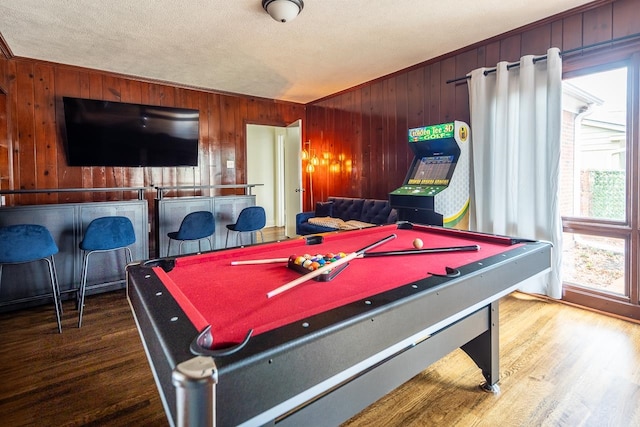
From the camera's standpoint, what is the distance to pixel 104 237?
296 cm

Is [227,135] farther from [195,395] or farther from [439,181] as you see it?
[195,395]

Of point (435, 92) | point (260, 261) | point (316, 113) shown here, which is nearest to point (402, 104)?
point (435, 92)

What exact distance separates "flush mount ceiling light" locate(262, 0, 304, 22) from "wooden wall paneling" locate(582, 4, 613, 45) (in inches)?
94.2

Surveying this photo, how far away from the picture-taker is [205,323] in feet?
2.97

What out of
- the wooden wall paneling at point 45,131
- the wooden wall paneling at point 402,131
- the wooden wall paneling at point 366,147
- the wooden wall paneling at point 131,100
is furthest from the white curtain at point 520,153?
the wooden wall paneling at point 45,131

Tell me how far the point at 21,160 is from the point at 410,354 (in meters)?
4.84

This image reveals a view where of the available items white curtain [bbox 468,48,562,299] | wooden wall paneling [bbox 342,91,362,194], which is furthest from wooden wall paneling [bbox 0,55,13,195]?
white curtain [bbox 468,48,562,299]

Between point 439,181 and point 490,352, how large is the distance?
1972 millimetres

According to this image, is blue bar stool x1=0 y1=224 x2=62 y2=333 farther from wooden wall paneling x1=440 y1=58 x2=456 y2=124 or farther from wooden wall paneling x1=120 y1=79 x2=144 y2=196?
wooden wall paneling x1=440 y1=58 x2=456 y2=124

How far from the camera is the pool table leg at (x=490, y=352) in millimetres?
1787

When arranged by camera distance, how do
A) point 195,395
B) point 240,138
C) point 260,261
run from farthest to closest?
point 240,138 < point 260,261 < point 195,395

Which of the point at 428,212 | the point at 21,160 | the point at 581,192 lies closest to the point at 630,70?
the point at 581,192

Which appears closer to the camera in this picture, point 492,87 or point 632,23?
point 632,23

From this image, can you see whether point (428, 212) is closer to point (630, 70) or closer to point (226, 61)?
point (630, 70)
